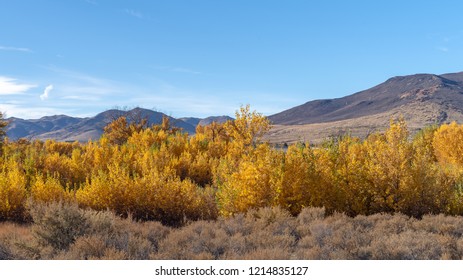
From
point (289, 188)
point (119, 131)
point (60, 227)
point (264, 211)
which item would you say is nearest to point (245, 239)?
point (264, 211)

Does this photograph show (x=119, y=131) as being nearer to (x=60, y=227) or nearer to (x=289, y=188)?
(x=289, y=188)

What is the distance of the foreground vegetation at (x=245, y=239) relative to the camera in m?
7.88

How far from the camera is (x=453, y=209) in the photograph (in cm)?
1282

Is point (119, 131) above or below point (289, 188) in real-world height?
above

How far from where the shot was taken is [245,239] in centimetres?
899

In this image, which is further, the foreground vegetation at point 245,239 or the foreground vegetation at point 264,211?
the foreground vegetation at point 264,211

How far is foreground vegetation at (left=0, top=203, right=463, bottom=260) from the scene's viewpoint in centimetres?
788

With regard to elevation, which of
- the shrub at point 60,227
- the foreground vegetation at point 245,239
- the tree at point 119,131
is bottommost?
the foreground vegetation at point 245,239

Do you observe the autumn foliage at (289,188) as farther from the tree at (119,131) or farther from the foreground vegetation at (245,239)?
the tree at (119,131)

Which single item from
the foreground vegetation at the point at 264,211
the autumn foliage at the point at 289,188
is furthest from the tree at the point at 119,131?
the autumn foliage at the point at 289,188

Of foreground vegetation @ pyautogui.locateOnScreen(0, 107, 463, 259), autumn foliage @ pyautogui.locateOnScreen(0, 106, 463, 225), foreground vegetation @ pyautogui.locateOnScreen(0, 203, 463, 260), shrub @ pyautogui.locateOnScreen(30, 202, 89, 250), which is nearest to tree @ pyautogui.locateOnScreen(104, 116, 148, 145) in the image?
foreground vegetation @ pyautogui.locateOnScreen(0, 107, 463, 259)

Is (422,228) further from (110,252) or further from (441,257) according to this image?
(110,252)
